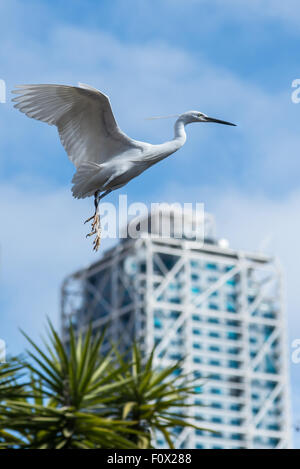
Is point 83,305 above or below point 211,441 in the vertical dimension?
above

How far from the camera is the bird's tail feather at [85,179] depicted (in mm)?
3254

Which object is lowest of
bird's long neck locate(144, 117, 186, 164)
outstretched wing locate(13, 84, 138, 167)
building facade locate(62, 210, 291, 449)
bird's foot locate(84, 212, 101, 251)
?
bird's foot locate(84, 212, 101, 251)

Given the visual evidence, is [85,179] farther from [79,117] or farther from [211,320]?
[211,320]

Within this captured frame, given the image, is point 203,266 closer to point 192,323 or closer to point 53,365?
point 192,323

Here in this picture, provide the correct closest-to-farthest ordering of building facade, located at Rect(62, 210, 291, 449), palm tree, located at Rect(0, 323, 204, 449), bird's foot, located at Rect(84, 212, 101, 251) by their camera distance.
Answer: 1. bird's foot, located at Rect(84, 212, 101, 251)
2. palm tree, located at Rect(0, 323, 204, 449)
3. building facade, located at Rect(62, 210, 291, 449)

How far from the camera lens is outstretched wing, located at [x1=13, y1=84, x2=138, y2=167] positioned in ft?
11.3

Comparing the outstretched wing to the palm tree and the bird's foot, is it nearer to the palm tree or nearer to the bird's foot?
the bird's foot

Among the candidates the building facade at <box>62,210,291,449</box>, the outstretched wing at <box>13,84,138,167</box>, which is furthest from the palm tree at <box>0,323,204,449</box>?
the building facade at <box>62,210,291,449</box>

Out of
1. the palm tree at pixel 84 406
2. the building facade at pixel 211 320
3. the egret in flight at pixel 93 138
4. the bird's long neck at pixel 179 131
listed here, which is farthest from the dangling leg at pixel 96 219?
the building facade at pixel 211 320

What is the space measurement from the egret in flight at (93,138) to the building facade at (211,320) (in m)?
138

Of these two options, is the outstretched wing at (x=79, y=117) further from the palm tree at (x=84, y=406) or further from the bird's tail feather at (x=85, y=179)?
the palm tree at (x=84, y=406)

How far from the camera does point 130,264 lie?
14900cm
